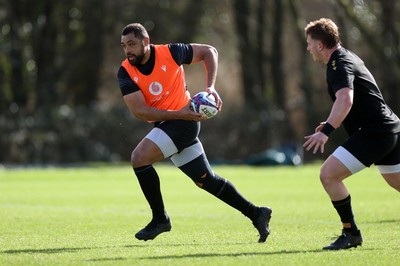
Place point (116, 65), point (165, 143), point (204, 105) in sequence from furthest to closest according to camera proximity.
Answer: point (116, 65) → point (165, 143) → point (204, 105)

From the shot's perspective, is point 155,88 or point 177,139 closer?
point 177,139

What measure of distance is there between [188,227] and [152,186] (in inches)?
74.9

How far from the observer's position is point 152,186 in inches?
360

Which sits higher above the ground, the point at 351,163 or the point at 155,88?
the point at 155,88

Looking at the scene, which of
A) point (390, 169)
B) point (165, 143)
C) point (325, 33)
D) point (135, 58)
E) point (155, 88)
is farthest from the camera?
point (155, 88)

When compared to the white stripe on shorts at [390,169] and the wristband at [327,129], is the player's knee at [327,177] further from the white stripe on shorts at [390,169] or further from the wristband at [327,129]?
the white stripe on shorts at [390,169]

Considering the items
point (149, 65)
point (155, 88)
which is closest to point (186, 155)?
point (155, 88)

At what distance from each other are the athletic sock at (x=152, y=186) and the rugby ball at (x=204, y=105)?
0.80 metres

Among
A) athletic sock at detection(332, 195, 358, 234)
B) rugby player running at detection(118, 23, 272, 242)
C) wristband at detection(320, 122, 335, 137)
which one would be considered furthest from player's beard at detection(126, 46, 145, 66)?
athletic sock at detection(332, 195, 358, 234)

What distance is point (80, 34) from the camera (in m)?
39.0

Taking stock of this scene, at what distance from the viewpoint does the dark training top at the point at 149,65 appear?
30.1ft

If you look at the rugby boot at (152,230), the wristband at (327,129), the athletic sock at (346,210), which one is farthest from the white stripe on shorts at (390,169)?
the rugby boot at (152,230)

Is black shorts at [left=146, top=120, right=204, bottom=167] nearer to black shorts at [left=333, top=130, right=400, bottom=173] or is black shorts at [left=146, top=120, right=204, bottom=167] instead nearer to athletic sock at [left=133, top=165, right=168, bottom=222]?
athletic sock at [left=133, top=165, right=168, bottom=222]

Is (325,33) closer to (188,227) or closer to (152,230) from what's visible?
(152,230)
